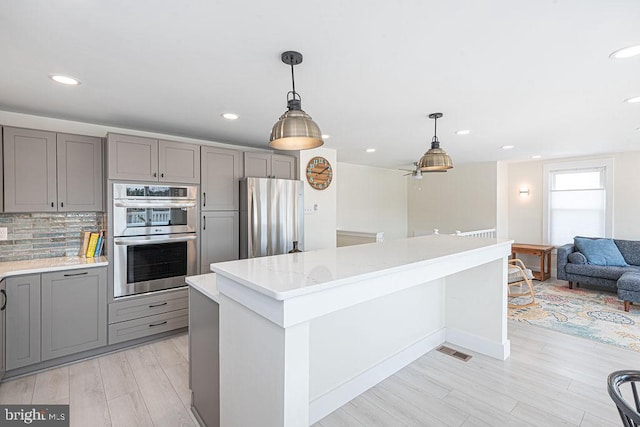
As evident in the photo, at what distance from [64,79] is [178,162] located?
129 cm

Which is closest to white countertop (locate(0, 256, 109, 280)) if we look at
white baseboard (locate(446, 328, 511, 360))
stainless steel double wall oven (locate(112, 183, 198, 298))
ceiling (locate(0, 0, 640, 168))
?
stainless steel double wall oven (locate(112, 183, 198, 298))

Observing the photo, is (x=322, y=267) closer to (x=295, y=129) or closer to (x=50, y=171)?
(x=295, y=129)

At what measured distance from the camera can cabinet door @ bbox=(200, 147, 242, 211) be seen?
3592 millimetres

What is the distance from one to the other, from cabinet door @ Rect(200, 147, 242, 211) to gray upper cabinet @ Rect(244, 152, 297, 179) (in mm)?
125

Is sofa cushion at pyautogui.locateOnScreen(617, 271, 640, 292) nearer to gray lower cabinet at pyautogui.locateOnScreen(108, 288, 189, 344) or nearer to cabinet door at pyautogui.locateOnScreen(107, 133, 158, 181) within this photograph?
gray lower cabinet at pyautogui.locateOnScreen(108, 288, 189, 344)

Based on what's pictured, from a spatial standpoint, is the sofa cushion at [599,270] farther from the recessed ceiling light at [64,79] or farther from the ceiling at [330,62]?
the recessed ceiling light at [64,79]

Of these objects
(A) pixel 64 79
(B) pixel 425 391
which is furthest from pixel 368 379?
(A) pixel 64 79

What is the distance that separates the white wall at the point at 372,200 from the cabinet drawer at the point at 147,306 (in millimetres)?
3508

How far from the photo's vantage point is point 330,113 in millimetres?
3012

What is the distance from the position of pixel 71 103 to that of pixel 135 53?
4.65ft

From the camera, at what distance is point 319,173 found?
4738 millimetres

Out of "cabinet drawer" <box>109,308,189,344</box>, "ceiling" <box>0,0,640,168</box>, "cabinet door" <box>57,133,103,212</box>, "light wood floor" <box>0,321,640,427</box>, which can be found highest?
"ceiling" <box>0,0,640,168</box>

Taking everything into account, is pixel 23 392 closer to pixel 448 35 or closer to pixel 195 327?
pixel 195 327

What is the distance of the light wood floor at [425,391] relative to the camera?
205cm
